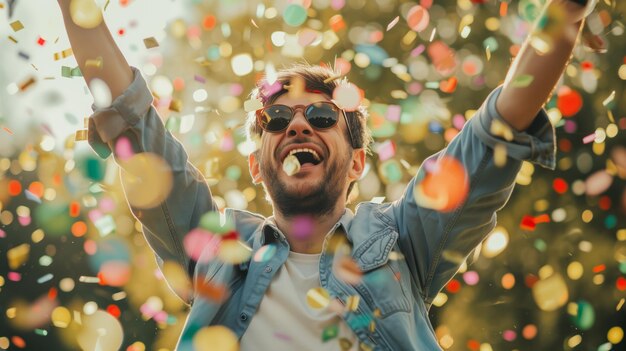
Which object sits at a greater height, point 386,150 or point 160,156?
point 160,156

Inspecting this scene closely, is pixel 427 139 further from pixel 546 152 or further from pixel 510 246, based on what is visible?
pixel 546 152

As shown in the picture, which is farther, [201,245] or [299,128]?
[299,128]

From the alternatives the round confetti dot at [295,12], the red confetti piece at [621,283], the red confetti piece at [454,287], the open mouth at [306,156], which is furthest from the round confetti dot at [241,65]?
the open mouth at [306,156]

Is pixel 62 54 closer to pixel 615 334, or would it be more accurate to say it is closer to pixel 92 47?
pixel 92 47

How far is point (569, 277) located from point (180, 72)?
5.17 meters

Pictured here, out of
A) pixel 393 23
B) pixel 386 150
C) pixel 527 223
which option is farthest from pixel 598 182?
pixel 393 23

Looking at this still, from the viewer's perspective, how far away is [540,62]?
1788 mm

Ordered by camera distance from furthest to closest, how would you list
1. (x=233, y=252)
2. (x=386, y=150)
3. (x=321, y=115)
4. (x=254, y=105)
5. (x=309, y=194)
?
(x=386, y=150), (x=254, y=105), (x=321, y=115), (x=309, y=194), (x=233, y=252)

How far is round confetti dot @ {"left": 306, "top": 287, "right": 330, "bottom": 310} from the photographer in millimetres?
2191

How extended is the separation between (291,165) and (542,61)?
1027 mm

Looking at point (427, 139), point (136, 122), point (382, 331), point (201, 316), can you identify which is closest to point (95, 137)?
point (136, 122)

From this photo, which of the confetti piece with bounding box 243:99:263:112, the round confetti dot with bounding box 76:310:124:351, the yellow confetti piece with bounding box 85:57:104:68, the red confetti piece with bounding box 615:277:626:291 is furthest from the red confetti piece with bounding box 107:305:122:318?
the yellow confetti piece with bounding box 85:57:104:68

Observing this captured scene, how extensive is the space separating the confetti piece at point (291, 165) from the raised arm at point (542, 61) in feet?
2.79

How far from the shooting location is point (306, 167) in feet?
8.29
